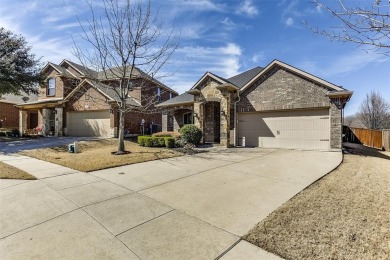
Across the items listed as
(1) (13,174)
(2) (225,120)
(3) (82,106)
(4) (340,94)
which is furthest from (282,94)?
(3) (82,106)

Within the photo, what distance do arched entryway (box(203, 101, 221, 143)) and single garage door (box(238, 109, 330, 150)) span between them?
2239mm

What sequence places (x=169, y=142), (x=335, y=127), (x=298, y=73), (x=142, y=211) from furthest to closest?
(x=169, y=142), (x=298, y=73), (x=335, y=127), (x=142, y=211)

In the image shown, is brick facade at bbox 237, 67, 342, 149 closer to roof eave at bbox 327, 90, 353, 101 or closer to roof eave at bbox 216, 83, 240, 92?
roof eave at bbox 327, 90, 353, 101

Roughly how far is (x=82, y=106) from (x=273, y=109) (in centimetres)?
1704

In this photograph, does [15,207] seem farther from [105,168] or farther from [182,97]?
[182,97]

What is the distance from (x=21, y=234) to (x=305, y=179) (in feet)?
22.4

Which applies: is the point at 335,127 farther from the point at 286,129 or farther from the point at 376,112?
→ the point at 376,112

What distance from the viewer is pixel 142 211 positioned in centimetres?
417

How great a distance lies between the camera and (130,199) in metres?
4.83

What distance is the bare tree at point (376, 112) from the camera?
94.5 feet

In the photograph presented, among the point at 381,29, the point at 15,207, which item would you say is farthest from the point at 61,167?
the point at 381,29

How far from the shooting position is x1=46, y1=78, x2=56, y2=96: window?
22920 mm

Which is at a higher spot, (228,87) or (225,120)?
(228,87)

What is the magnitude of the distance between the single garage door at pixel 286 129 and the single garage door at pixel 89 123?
1196 centimetres
